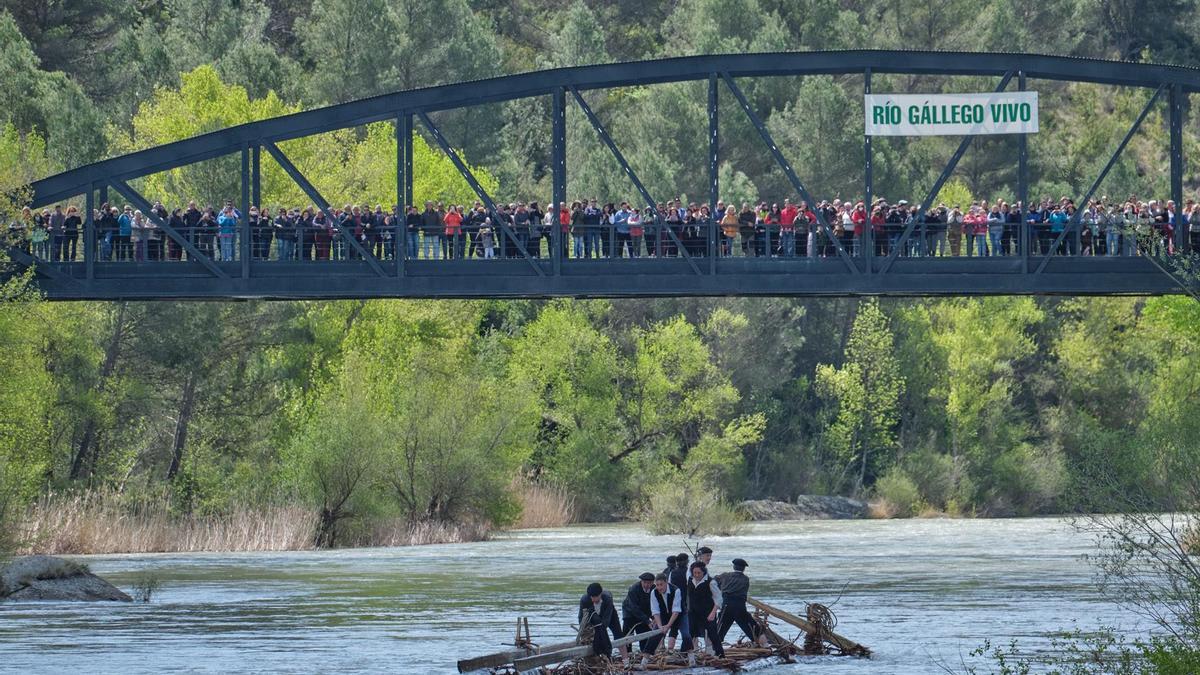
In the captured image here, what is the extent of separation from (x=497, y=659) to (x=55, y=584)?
50.4 feet

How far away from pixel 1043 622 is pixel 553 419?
36.3 meters

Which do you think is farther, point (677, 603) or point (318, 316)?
point (318, 316)

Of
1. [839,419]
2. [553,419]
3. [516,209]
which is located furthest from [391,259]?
[839,419]

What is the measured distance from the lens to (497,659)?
25.5 m

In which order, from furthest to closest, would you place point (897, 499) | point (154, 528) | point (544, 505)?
point (897, 499), point (544, 505), point (154, 528)

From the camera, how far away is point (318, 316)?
205 feet

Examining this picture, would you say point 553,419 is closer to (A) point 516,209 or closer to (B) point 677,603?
(A) point 516,209

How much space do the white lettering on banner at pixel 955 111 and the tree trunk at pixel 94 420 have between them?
22941mm

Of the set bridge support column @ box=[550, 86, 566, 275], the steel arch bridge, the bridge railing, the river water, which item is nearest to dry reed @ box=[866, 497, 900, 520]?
the river water

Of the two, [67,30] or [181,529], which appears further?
[67,30]

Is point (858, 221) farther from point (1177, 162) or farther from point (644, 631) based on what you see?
point (644, 631)

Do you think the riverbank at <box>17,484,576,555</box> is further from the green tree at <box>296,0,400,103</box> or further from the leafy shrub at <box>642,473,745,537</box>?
the green tree at <box>296,0,400,103</box>

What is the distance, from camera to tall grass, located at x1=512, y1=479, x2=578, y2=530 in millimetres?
62500

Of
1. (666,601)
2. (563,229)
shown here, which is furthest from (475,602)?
(666,601)
